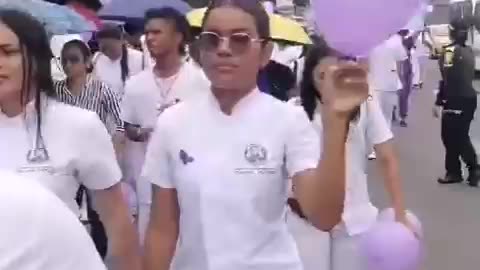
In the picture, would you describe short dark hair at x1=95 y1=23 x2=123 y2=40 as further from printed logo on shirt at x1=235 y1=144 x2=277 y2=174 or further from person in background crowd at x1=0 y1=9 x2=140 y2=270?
printed logo on shirt at x1=235 y1=144 x2=277 y2=174

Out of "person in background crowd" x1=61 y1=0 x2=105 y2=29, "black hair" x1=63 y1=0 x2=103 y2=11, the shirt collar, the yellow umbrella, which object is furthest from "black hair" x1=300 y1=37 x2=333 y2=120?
"black hair" x1=63 y1=0 x2=103 y2=11

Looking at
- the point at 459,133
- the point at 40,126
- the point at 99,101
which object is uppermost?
the point at 40,126

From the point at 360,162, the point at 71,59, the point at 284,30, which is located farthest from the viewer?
the point at 284,30

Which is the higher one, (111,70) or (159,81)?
(159,81)

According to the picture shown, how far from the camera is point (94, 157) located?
3.41m

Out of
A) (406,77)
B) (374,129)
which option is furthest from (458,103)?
(374,129)

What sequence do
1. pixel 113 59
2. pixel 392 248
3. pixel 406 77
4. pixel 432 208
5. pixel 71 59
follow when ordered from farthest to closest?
pixel 406 77
pixel 432 208
pixel 113 59
pixel 71 59
pixel 392 248

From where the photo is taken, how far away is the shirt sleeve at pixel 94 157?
3367 mm

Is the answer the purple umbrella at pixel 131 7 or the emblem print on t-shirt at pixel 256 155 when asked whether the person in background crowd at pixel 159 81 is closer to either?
the purple umbrella at pixel 131 7

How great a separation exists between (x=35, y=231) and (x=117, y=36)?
27.2ft

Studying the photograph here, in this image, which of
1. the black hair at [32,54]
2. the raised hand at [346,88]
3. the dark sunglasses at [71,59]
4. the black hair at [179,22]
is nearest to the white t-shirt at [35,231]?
the raised hand at [346,88]

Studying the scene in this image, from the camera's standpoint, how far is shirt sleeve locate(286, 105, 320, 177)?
3277mm

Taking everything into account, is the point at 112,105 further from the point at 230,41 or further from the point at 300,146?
the point at 300,146

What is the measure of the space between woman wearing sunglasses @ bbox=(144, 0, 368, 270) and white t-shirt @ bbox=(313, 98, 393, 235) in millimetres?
1441
